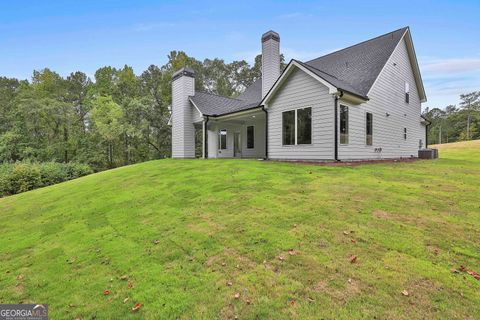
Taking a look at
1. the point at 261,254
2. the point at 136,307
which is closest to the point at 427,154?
the point at 261,254

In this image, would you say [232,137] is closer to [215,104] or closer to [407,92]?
[215,104]

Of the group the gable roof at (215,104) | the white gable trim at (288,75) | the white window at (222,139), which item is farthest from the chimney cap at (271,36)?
the white window at (222,139)

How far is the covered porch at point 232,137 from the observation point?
16.4 meters

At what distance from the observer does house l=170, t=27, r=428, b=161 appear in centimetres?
1034

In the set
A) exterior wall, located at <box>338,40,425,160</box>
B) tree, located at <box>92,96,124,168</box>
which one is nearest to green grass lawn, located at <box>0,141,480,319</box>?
exterior wall, located at <box>338,40,425,160</box>

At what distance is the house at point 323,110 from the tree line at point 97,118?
7840 millimetres

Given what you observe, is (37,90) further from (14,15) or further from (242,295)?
(242,295)

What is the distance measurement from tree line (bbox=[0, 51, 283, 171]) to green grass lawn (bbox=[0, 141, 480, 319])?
19427 mm

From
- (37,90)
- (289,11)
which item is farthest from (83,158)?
(289,11)

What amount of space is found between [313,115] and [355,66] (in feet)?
16.4

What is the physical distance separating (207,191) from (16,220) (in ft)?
17.7

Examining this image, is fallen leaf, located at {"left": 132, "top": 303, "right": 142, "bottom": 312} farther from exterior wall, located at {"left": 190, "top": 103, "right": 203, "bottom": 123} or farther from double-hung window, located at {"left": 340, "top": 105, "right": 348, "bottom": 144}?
exterior wall, located at {"left": 190, "top": 103, "right": 203, "bottom": 123}

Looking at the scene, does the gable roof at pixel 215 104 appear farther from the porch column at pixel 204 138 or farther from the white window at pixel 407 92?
the white window at pixel 407 92

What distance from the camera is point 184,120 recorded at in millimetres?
17391
